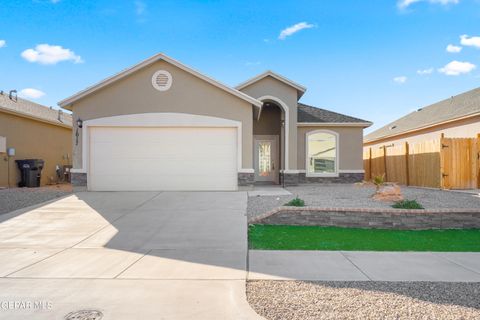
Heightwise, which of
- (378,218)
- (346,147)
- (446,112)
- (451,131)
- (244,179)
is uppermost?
(446,112)

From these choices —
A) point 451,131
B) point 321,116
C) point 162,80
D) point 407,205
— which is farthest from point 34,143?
point 451,131

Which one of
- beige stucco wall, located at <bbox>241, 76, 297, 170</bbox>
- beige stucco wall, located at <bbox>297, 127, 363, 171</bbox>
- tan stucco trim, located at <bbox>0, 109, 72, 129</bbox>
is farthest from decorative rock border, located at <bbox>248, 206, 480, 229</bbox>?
tan stucco trim, located at <bbox>0, 109, 72, 129</bbox>

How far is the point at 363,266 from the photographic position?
217 inches

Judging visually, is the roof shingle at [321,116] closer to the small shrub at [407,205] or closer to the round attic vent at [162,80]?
the round attic vent at [162,80]

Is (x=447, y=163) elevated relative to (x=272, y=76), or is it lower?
lower

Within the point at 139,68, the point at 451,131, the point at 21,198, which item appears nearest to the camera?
the point at 21,198

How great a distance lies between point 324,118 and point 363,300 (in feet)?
47.1

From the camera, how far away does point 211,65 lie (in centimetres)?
1775

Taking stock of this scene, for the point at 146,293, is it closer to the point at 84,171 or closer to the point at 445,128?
the point at 84,171

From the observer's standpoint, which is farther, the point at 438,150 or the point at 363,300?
the point at 438,150

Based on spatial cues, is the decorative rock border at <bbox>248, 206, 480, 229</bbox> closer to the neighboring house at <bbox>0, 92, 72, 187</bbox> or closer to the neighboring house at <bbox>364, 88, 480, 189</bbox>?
the neighboring house at <bbox>364, 88, 480, 189</bbox>

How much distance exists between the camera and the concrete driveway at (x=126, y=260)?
154 inches

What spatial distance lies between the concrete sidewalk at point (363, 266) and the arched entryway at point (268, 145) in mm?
11624

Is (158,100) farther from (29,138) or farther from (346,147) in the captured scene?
(346,147)
